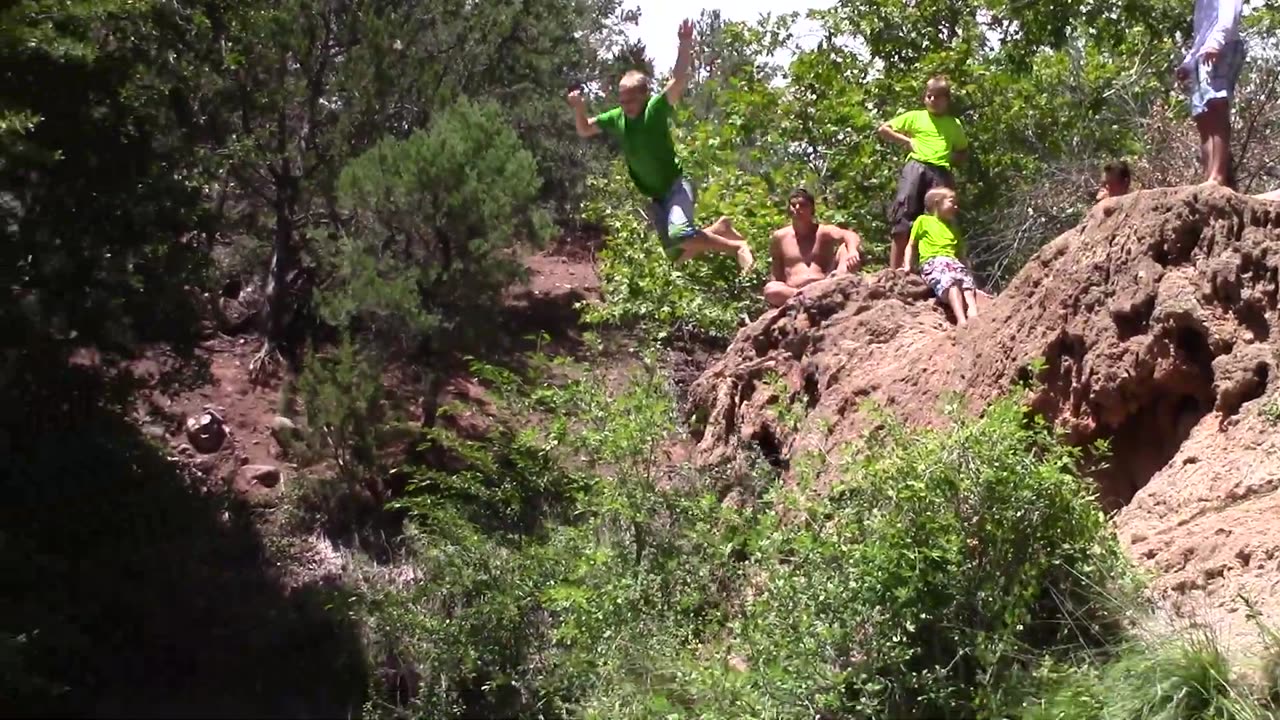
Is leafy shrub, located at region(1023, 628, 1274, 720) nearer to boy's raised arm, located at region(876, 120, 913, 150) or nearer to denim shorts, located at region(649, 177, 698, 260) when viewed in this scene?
boy's raised arm, located at region(876, 120, 913, 150)

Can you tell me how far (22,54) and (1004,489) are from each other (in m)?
10.2

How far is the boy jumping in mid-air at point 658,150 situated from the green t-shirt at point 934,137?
122cm

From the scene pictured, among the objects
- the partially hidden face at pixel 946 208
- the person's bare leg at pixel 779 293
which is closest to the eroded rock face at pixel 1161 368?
the partially hidden face at pixel 946 208

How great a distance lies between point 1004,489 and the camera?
631cm

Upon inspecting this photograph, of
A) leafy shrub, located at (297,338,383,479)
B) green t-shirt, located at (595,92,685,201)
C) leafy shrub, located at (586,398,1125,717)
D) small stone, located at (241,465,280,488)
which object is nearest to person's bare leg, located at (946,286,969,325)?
leafy shrub, located at (586,398,1125,717)

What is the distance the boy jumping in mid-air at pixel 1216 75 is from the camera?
7453 mm

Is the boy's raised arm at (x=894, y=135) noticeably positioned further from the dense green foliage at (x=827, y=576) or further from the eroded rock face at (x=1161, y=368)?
the eroded rock face at (x=1161, y=368)

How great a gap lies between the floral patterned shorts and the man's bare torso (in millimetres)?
912

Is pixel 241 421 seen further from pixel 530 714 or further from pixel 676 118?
pixel 530 714

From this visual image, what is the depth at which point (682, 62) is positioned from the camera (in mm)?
10062

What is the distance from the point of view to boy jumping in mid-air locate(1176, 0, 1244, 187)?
745 centimetres

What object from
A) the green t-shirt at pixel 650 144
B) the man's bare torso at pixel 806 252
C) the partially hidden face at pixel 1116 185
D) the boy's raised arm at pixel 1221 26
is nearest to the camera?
the boy's raised arm at pixel 1221 26

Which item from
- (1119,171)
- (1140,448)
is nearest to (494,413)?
(1119,171)

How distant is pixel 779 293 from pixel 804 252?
0.39 m
